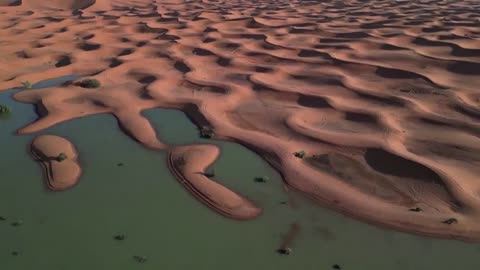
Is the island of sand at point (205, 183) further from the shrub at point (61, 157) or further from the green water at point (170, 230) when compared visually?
the shrub at point (61, 157)

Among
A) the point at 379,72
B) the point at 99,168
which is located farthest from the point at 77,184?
the point at 379,72

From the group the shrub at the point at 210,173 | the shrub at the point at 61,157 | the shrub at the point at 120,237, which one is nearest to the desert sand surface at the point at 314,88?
the shrub at the point at 210,173

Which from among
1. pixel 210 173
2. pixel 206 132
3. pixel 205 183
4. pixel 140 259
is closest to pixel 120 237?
pixel 140 259

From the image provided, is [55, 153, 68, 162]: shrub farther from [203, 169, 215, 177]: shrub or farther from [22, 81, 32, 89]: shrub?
[22, 81, 32, 89]: shrub

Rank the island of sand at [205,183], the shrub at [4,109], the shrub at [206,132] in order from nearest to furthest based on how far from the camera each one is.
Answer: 1. the island of sand at [205,183]
2. the shrub at [206,132]
3. the shrub at [4,109]

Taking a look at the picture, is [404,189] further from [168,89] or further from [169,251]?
[168,89]

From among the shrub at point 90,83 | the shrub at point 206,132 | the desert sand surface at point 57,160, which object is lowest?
the shrub at point 90,83

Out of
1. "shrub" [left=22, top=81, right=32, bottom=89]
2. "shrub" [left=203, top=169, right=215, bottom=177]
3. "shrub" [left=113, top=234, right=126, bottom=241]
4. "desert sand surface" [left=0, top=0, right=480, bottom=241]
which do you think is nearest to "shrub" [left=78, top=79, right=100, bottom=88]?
"desert sand surface" [left=0, top=0, right=480, bottom=241]

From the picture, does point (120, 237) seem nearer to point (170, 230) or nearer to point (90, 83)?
point (170, 230)
